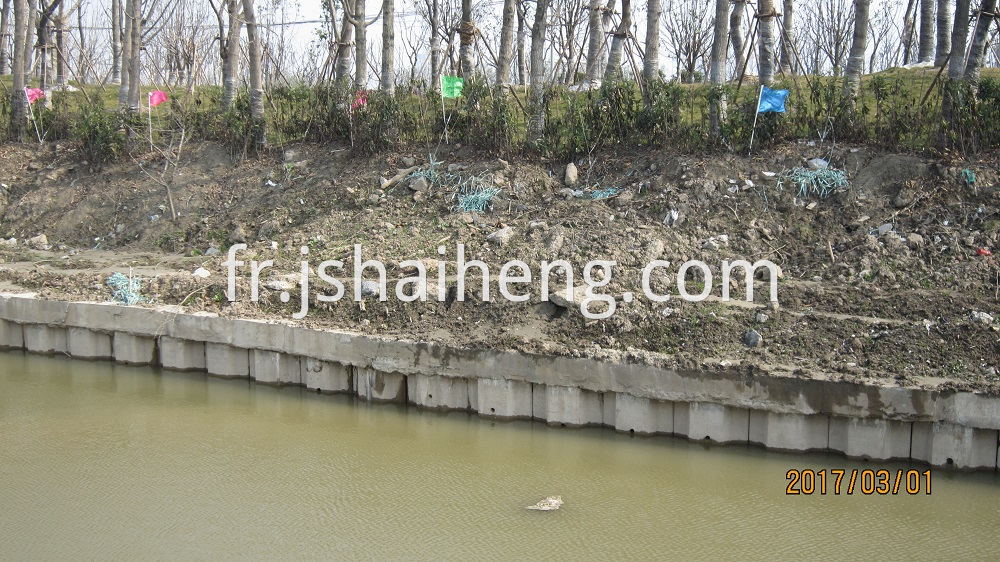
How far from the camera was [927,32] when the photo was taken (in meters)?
14.9

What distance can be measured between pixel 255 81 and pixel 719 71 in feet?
23.3

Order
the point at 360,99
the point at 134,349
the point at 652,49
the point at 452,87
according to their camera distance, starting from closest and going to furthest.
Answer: the point at 134,349, the point at 452,87, the point at 652,49, the point at 360,99

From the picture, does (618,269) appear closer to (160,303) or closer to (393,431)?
(393,431)

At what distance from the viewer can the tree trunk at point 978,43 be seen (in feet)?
32.7

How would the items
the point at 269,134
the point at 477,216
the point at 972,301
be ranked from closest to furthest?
the point at 972,301 < the point at 477,216 < the point at 269,134

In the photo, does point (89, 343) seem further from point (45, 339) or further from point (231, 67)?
point (231, 67)

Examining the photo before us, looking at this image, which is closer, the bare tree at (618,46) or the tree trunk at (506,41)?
the bare tree at (618,46)

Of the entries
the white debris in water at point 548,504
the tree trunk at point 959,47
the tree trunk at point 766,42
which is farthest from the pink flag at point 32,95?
the tree trunk at point 959,47

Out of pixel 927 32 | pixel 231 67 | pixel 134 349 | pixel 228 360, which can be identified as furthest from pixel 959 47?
pixel 231 67

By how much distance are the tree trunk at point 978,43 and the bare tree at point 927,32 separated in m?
5.00

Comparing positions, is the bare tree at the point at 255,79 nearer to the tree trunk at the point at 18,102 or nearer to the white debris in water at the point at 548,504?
the tree trunk at the point at 18,102

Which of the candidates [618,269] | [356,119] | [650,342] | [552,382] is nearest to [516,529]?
[552,382]

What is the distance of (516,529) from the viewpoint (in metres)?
5.91

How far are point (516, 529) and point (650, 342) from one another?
7.86 feet
